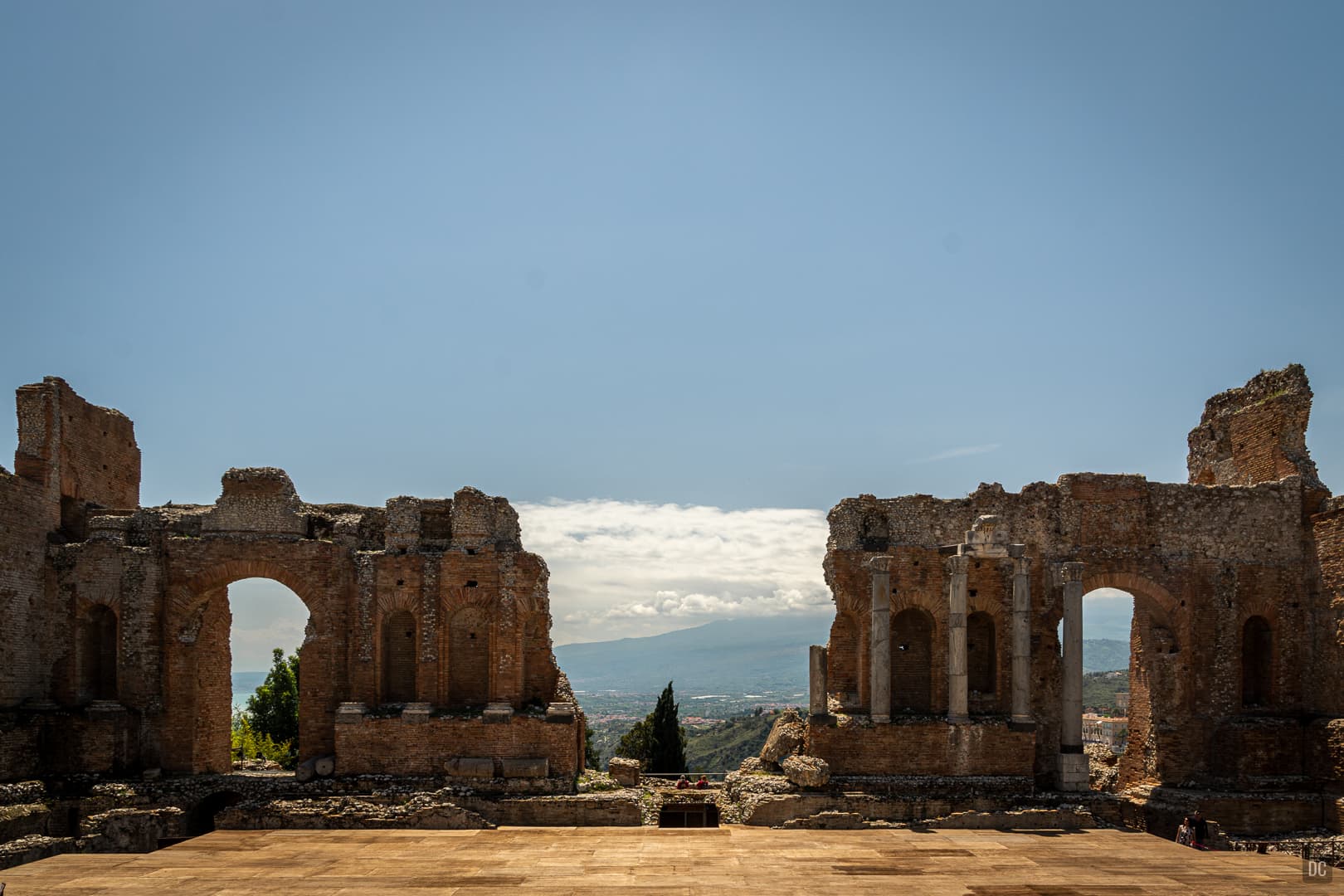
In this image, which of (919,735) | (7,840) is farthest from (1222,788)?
(7,840)

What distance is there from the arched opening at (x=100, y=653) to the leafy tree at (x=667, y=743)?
18003 millimetres

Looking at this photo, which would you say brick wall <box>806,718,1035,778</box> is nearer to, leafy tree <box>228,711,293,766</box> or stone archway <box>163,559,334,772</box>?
stone archway <box>163,559,334,772</box>

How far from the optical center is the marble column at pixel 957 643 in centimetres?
2319

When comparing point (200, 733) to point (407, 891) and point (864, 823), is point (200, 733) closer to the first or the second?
point (407, 891)

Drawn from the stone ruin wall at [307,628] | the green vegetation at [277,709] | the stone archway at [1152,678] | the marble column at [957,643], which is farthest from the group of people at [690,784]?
the green vegetation at [277,709]

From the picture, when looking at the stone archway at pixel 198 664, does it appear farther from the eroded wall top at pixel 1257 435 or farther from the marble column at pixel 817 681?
the eroded wall top at pixel 1257 435

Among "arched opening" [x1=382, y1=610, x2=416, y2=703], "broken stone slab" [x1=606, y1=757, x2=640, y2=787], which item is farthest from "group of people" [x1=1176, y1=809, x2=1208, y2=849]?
"arched opening" [x1=382, y1=610, x2=416, y2=703]

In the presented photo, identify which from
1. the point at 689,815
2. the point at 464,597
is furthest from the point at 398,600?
the point at 689,815

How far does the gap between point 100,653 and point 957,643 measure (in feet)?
67.2

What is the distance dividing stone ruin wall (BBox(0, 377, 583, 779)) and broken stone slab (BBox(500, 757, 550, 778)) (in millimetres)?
466

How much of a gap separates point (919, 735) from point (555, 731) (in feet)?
27.1

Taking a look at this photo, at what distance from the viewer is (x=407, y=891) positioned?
605 inches

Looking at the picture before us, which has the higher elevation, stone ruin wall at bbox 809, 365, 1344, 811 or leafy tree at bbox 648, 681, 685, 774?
stone ruin wall at bbox 809, 365, 1344, 811

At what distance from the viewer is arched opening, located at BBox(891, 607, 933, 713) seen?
25016 mm
